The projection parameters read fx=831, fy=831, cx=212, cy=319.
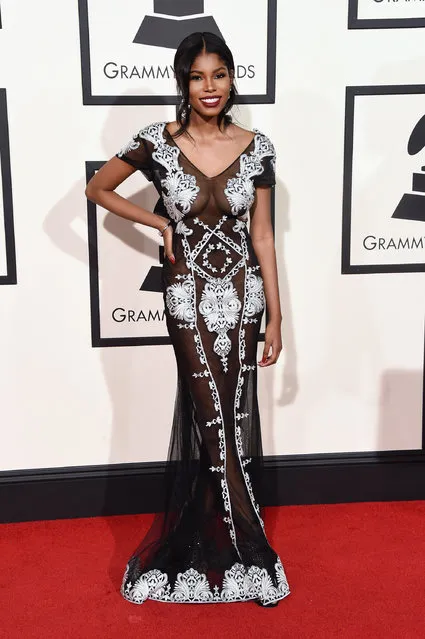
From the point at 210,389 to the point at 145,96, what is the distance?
1.30 m

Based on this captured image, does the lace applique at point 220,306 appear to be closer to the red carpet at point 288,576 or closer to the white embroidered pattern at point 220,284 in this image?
the white embroidered pattern at point 220,284

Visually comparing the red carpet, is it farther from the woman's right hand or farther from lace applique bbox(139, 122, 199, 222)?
lace applique bbox(139, 122, 199, 222)

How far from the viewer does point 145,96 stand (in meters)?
3.39

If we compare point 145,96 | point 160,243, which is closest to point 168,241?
point 160,243

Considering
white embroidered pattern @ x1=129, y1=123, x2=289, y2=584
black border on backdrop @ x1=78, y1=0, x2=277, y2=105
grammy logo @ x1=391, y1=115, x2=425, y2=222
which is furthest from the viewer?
grammy logo @ x1=391, y1=115, x2=425, y2=222

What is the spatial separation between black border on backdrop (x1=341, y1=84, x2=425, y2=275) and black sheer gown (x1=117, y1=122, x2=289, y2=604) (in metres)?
0.80

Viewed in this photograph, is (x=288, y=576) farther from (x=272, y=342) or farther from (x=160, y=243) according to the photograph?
(x=160, y=243)

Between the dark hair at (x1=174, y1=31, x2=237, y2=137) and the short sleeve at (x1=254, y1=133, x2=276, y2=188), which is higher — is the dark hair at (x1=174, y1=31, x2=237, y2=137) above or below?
above

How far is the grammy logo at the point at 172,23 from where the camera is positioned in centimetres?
334

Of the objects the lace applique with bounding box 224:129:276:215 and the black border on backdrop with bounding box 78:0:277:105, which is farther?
the black border on backdrop with bounding box 78:0:277:105

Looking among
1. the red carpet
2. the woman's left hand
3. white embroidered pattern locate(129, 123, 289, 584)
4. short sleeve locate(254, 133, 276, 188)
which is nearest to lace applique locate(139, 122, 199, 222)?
white embroidered pattern locate(129, 123, 289, 584)

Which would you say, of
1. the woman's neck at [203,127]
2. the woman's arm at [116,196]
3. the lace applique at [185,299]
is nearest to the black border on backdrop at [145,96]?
the woman's arm at [116,196]

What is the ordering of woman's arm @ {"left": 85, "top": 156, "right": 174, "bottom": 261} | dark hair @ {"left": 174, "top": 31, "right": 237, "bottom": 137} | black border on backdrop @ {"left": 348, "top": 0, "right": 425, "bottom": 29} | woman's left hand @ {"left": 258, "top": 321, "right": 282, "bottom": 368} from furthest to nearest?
black border on backdrop @ {"left": 348, "top": 0, "right": 425, "bottom": 29} < woman's left hand @ {"left": 258, "top": 321, "right": 282, "bottom": 368} < woman's arm @ {"left": 85, "top": 156, "right": 174, "bottom": 261} < dark hair @ {"left": 174, "top": 31, "right": 237, "bottom": 137}

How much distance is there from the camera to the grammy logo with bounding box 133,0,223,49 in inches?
131
